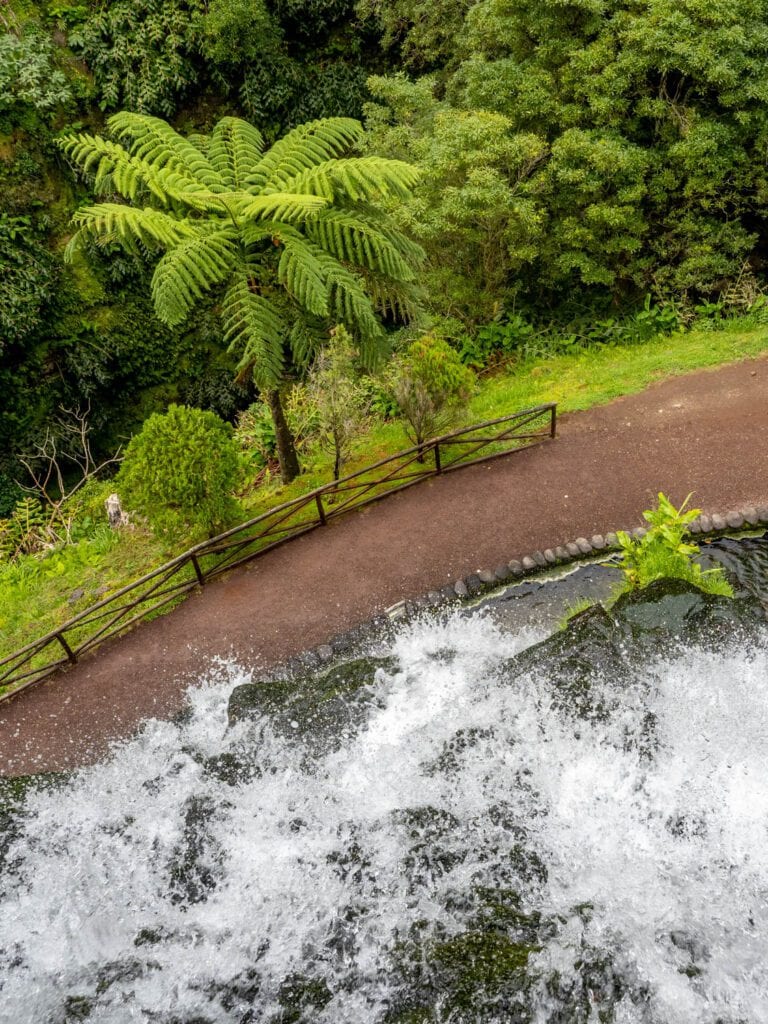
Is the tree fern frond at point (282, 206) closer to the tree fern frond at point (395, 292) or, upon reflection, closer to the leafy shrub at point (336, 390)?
the tree fern frond at point (395, 292)

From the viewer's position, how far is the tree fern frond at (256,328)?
7.69 meters

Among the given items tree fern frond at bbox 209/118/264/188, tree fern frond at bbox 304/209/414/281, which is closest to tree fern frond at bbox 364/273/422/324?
tree fern frond at bbox 304/209/414/281

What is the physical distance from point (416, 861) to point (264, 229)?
7000 millimetres

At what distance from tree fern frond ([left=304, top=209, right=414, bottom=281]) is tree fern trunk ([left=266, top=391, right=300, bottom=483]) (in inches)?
80.4

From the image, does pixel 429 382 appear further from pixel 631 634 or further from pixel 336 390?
pixel 631 634

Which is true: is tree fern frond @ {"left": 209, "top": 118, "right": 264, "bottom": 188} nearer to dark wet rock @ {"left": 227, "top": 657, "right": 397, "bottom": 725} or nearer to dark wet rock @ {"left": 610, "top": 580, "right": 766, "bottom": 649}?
dark wet rock @ {"left": 227, "top": 657, "right": 397, "bottom": 725}

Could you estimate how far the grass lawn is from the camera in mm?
8961

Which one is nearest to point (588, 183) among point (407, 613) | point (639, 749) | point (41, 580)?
point (407, 613)

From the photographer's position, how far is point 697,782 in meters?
6.03

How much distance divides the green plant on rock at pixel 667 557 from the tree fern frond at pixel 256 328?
463cm

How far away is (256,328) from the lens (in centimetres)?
771

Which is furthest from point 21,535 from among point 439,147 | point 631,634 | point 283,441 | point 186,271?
point 631,634

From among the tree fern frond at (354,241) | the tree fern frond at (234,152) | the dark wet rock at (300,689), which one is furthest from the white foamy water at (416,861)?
the tree fern frond at (234,152)

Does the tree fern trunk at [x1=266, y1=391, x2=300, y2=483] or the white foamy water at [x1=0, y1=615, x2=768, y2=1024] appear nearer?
the white foamy water at [x1=0, y1=615, x2=768, y2=1024]
